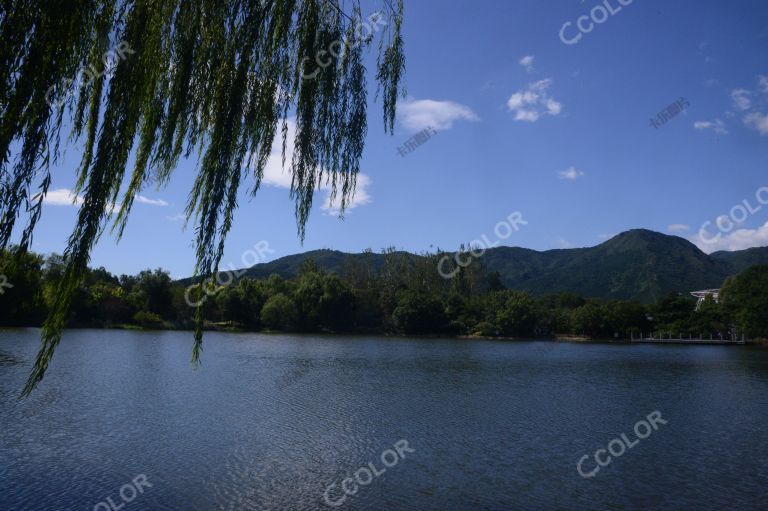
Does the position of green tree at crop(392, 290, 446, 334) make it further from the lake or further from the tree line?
the lake

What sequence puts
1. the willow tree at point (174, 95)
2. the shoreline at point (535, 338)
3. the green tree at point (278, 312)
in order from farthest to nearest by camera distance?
1. the green tree at point (278, 312)
2. the shoreline at point (535, 338)
3. the willow tree at point (174, 95)

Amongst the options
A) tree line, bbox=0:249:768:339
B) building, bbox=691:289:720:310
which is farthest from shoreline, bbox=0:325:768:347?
building, bbox=691:289:720:310

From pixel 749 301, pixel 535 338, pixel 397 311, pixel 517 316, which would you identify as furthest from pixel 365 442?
pixel 749 301

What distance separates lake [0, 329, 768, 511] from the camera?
11.0 m

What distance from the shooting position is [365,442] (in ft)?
49.7

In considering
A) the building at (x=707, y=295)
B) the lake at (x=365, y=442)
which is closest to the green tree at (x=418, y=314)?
the building at (x=707, y=295)

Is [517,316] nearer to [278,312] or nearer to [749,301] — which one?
[749,301]

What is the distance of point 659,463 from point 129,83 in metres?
15.3

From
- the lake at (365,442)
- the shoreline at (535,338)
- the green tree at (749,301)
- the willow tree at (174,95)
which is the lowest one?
the lake at (365,442)

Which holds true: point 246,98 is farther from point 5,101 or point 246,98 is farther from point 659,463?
point 659,463

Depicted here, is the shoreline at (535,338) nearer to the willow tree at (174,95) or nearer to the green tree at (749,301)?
the green tree at (749,301)

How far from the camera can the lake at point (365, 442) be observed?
1104 centimetres

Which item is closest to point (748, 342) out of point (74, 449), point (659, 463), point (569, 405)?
point (569, 405)

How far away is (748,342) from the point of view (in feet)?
274
